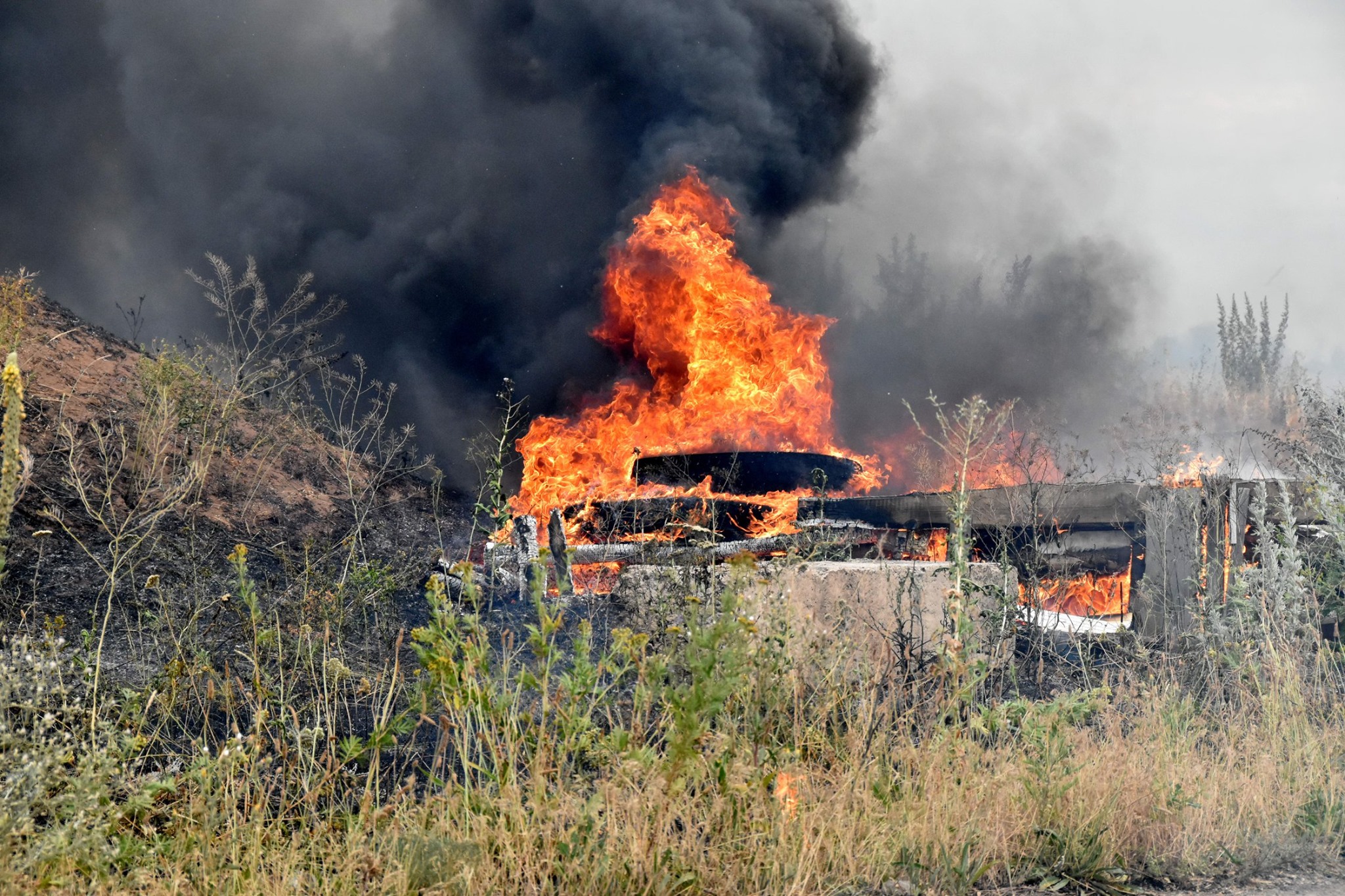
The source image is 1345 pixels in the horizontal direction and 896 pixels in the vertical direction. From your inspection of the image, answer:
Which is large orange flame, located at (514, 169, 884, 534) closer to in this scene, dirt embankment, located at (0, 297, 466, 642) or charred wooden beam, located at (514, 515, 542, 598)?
dirt embankment, located at (0, 297, 466, 642)

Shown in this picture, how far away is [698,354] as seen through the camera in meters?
12.5

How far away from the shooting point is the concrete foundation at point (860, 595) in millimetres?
4520

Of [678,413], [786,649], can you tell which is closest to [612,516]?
[678,413]

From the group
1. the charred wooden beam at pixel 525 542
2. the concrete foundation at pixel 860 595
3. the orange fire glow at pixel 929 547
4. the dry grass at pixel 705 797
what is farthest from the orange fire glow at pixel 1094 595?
the charred wooden beam at pixel 525 542

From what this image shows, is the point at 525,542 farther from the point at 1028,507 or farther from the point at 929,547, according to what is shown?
the point at 1028,507

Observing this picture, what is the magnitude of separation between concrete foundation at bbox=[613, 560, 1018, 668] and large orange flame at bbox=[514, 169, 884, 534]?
6026 mm

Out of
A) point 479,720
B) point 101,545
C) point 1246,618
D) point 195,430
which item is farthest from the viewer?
point 195,430

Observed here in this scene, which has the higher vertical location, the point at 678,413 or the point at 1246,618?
the point at 678,413

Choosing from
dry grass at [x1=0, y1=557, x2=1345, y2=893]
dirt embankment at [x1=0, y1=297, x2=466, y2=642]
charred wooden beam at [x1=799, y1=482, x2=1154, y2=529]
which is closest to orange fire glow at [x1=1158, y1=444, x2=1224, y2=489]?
charred wooden beam at [x1=799, y1=482, x2=1154, y2=529]

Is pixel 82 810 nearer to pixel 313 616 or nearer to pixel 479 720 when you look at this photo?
pixel 479 720

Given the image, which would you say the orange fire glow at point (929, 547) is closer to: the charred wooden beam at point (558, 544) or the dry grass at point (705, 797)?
the charred wooden beam at point (558, 544)

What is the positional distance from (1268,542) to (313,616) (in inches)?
215

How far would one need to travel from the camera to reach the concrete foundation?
4.52m

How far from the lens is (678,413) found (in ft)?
39.8
